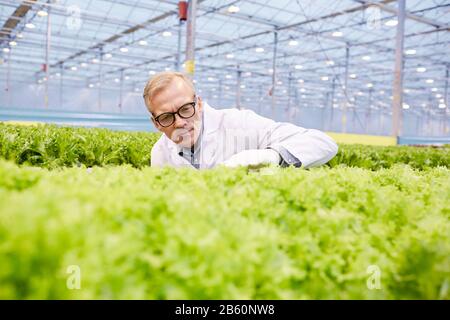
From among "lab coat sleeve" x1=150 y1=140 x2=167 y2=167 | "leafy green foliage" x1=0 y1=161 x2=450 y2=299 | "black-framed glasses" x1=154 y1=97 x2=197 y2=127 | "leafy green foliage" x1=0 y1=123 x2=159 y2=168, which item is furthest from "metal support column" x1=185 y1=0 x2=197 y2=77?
"leafy green foliage" x1=0 y1=161 x2=450 y2=299

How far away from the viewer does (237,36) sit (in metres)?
25.3

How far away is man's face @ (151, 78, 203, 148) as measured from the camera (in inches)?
129

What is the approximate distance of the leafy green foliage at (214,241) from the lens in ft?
3.05

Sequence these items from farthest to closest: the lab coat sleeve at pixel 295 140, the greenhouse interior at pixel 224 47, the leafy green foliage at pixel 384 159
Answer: the greenhouse interior at pixel 224 47 → the leafy green foliage at pixel 384 159 → the lab coat sleeve at pixel 295 140

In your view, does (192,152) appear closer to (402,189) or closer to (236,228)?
(402,189)

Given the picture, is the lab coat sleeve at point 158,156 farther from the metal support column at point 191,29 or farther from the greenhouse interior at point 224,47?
the greenhouse interior at point 224,47

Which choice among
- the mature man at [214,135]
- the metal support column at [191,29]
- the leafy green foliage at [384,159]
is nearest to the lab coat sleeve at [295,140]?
the mature man at [214,135]

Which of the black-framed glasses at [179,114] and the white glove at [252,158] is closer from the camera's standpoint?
the white glove at [252,158]

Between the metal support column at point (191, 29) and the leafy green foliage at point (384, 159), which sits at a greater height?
the metal support column at point (191, 29)

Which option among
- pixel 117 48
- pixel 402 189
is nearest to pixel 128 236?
pixel 402 189

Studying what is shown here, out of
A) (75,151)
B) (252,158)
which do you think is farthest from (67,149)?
(252,158)

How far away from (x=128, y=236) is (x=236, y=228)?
1.12ft

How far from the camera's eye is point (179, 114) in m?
3.35

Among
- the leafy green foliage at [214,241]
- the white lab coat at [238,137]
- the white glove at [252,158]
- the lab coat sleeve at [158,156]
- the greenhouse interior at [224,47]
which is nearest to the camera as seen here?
the leafy green foliage at [214,241]
